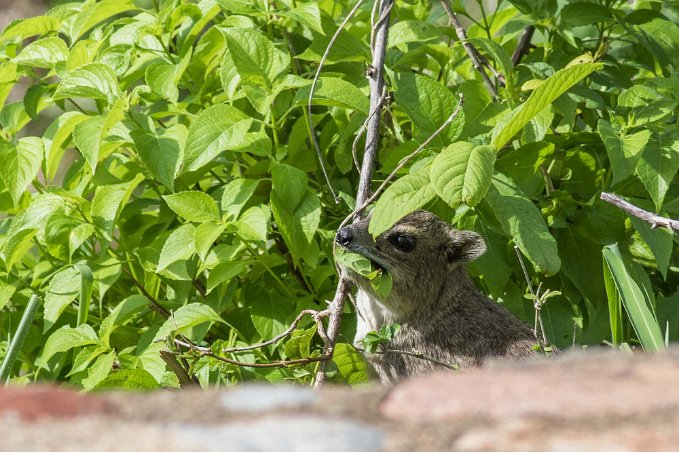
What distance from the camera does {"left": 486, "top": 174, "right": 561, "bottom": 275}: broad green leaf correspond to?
3.08 metres

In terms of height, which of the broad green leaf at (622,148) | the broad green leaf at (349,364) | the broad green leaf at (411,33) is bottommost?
the broad green leaf at (349,364)

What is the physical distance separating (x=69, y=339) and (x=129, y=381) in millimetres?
361

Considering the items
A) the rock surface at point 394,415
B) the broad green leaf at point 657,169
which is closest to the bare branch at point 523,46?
the broad green leaf at point 657,169

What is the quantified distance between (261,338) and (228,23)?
3.90ft

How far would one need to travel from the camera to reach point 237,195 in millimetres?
3447

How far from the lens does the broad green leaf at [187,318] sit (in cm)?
330

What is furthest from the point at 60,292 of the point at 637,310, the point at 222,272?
the point at 637,310

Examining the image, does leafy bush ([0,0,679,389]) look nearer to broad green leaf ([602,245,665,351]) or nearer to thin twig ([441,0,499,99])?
thin twig ([441,0,499,99])

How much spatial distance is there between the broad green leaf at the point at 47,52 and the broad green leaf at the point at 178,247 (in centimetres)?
95

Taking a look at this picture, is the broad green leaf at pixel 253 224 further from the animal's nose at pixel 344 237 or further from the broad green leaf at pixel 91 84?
the broad green leaf at pixel 91 84

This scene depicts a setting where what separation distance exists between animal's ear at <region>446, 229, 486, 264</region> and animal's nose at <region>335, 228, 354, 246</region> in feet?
1.54

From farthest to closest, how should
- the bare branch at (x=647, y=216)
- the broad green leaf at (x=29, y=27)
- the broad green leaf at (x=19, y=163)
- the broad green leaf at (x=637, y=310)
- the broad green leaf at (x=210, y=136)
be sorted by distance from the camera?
the broad green leaf at (x=29, y=27) < the broad green leaf at (x=19, y=163) < the broad green leaf at (x=210, y=136) < the bare branch at (x=647, y=216) < the broad green leaf at (x=637, y=310)

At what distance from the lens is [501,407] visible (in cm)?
139

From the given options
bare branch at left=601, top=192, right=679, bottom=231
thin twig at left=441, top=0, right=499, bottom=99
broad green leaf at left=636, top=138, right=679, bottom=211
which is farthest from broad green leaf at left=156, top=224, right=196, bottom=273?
broad green leaf at left=636, top=138, right=679, bottom=211
